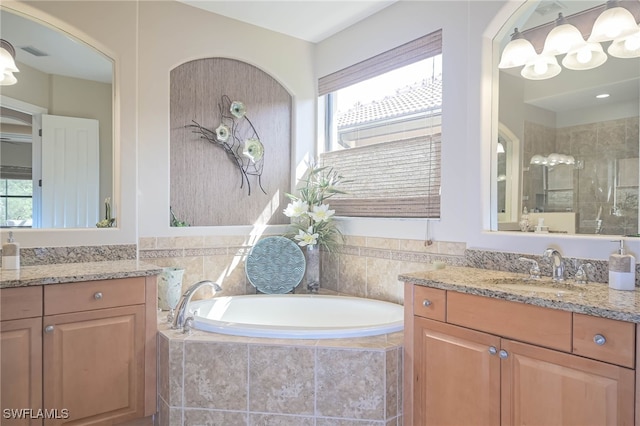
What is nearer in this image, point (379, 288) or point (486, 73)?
point (486, 73)

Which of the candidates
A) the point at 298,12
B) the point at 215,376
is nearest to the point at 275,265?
the point at 215,376

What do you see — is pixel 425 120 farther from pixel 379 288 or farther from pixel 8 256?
pixel 8 256

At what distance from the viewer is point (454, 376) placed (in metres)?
1.78

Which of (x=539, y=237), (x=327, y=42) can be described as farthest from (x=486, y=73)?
(x=327, y=42)

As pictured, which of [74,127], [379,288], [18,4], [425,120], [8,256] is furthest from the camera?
[379,288]

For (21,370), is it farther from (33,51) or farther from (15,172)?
(33,51)

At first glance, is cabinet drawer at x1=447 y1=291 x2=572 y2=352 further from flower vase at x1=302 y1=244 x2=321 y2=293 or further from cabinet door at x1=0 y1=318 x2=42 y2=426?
cabinet door at x1=0 y1=318 x2=42 y2=426

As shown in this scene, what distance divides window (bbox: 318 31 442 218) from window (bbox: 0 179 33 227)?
6.75 ft

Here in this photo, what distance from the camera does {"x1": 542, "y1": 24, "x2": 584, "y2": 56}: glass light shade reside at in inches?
80.6

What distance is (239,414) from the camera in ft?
6.47

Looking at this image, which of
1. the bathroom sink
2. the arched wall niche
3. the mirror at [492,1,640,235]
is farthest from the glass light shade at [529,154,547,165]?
the arched wall niche

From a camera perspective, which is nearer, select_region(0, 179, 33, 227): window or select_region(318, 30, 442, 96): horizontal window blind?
select_region(0, 179, 33, 227): window

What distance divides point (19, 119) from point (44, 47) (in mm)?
457

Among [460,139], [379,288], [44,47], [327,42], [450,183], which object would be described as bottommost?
[379,288]
